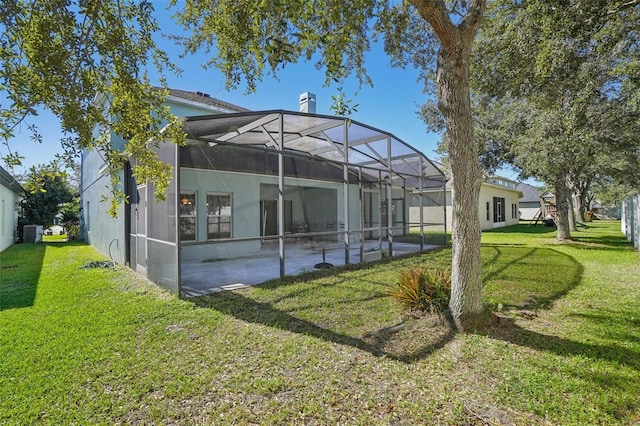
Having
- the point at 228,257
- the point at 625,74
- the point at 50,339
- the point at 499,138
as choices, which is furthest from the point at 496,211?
the point at 50,339

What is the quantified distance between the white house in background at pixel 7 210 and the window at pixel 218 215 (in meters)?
6.98

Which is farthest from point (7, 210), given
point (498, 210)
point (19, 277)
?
point (498, 210)

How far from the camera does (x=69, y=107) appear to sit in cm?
249

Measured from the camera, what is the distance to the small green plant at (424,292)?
4.35m

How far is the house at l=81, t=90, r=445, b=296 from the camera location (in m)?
6.11

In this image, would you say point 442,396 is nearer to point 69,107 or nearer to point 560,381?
point 560,381

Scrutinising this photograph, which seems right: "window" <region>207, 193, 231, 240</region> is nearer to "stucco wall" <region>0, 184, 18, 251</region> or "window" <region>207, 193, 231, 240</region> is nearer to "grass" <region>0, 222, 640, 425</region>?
"grass" <region>0, 222, 640, 425</region>

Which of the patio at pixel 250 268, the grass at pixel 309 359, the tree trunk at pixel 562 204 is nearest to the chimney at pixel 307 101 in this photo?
the patio at pixel 250 268

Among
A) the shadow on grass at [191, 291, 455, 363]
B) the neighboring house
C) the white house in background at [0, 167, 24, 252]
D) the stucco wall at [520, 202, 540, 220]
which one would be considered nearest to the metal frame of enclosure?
the shadow on grass at [191, 291, 455, 363]

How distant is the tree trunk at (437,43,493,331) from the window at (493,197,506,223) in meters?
21.0

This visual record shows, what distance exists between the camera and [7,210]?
12.7 meters

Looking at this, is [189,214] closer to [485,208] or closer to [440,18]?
[440,18]

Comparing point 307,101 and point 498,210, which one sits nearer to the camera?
point 307,101

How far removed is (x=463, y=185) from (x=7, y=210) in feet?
55.2
